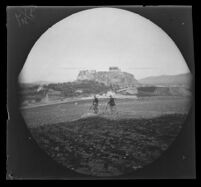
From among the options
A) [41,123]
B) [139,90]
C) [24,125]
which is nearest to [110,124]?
[139,90]

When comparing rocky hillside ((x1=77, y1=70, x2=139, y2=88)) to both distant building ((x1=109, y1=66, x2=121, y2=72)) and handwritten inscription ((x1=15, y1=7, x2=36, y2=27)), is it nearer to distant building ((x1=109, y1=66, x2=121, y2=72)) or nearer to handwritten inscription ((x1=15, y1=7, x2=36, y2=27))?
distant building ((x1=109, y1=66, x2=121, y2=72))

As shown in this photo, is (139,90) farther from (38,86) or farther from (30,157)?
(30,157)

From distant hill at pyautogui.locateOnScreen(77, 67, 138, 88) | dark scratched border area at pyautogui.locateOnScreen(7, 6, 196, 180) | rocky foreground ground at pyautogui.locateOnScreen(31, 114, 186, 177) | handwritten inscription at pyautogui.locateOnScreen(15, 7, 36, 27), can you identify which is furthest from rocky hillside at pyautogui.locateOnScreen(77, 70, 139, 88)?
handwritten inscription at pyautogui.locateOnScreen(15, 7, 36, 27)

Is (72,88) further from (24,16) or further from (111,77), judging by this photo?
(24,16)

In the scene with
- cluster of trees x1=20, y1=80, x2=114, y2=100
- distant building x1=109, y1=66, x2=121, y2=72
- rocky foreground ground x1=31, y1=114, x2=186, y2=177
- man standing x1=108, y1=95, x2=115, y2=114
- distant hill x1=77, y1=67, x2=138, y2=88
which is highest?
distant building x1=109, y1=66, x2=121, y2=72

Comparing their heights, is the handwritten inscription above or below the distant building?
above

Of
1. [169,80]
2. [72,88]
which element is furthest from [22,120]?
[169,80]
